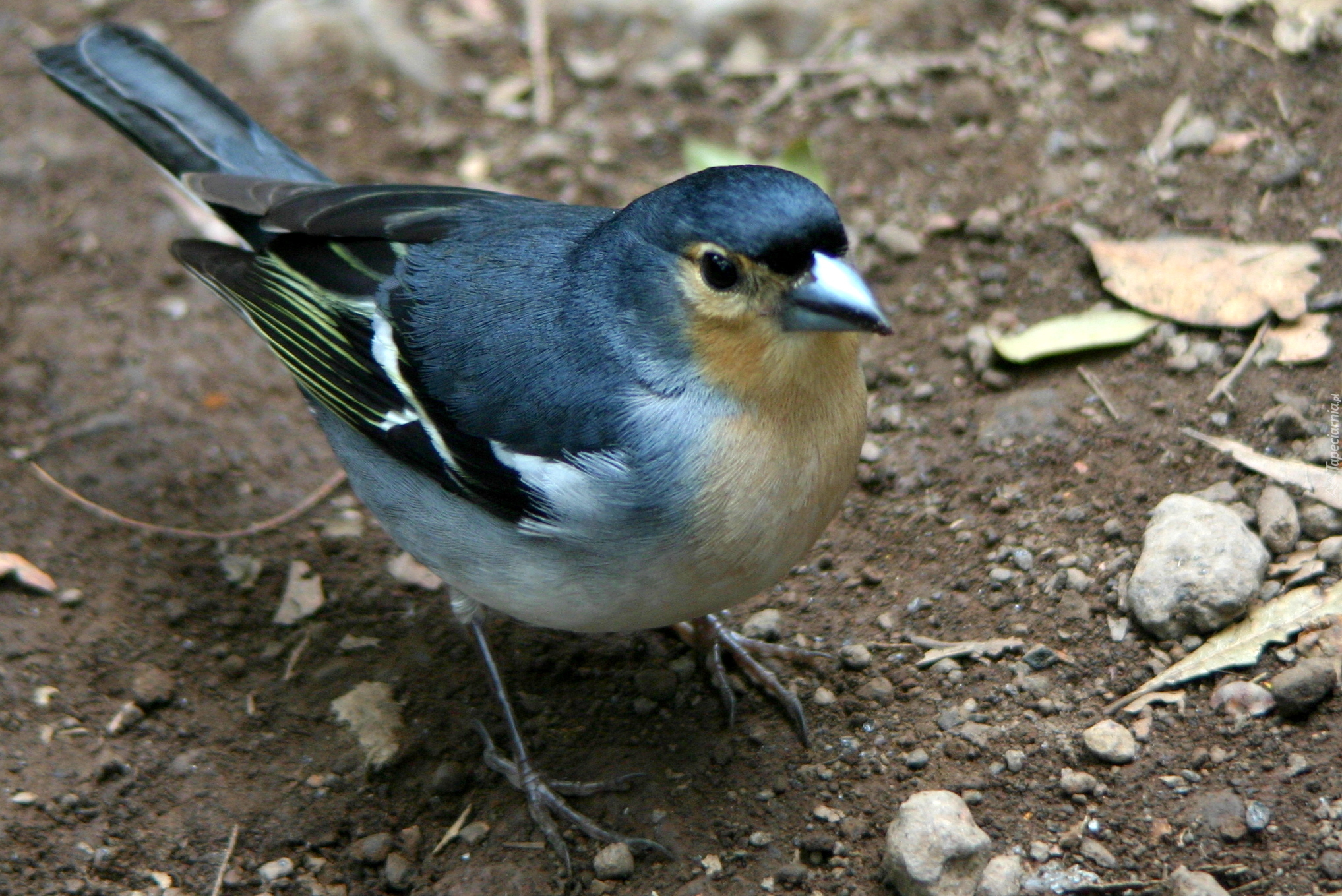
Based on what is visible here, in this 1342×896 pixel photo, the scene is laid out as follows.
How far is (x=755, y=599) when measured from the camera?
421 centimetres

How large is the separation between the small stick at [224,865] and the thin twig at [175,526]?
1226mm

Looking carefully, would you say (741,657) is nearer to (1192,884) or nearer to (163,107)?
(1192,884)

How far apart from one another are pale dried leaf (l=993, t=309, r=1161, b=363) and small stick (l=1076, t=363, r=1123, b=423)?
74 millimetres

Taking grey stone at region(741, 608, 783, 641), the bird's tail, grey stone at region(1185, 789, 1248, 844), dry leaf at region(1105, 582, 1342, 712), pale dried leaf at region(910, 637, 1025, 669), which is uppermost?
the bird's tail

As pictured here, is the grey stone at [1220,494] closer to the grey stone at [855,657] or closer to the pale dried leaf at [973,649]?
the pale dried leaf at [973,649]

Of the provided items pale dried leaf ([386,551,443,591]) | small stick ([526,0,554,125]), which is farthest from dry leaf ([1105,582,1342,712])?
small stick ([526,0,554,125])

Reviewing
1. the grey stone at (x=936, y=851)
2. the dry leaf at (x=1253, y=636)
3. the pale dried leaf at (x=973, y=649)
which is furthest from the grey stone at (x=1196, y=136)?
the grey stone at (x=936, y=851)

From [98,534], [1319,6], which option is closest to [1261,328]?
[1319,6]

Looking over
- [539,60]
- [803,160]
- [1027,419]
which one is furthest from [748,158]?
[1027,419]

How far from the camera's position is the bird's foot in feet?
11.5

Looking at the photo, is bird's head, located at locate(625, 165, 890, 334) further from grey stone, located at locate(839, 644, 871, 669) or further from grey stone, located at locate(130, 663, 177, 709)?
grey stone, located at locate(130, 663, 177, 709)

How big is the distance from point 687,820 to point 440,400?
130 cm

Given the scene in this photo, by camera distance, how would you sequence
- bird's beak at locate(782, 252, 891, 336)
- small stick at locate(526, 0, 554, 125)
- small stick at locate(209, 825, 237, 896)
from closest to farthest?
bird's beak at locate(782, 252, 891, 336) → small stick at locate(209, 825, 237, 896) → small stick at locate(526, 0, 554, 125)

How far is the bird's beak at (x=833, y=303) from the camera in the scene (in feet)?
9.46
